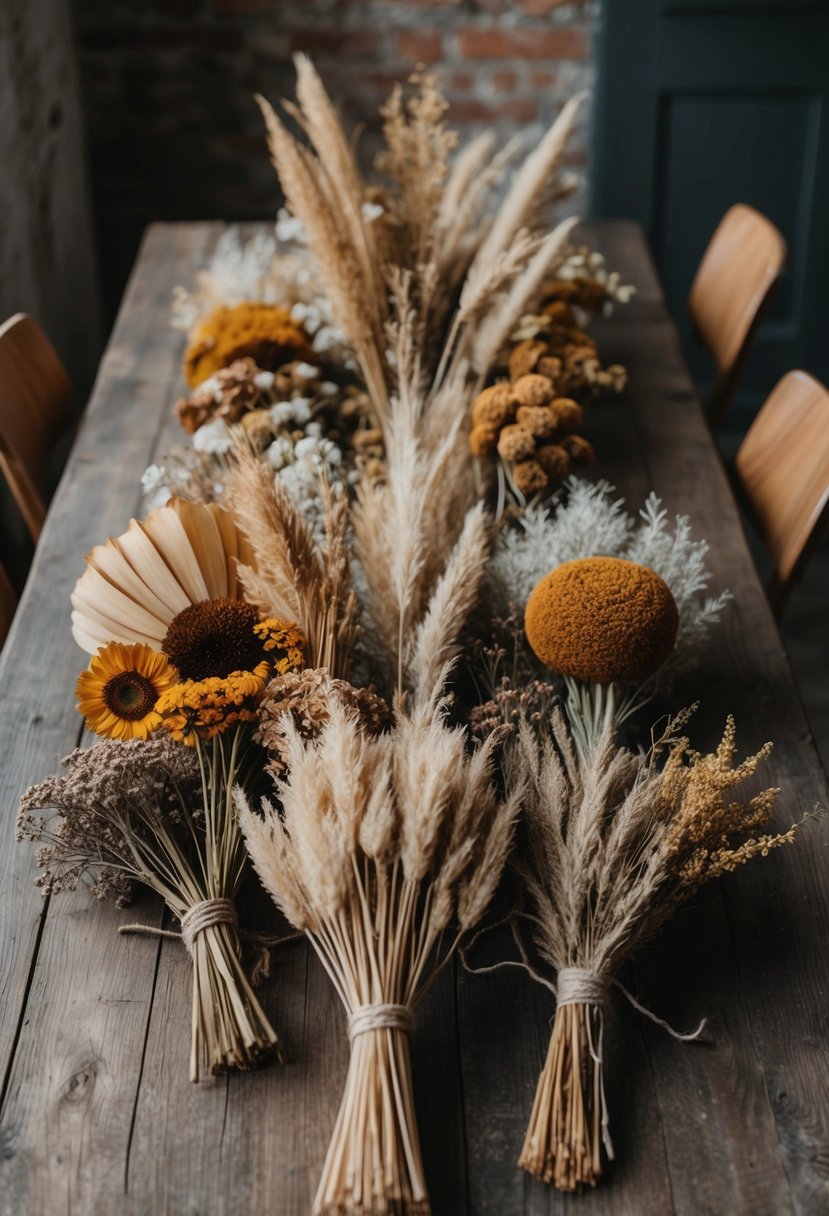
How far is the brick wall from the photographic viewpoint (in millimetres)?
3277

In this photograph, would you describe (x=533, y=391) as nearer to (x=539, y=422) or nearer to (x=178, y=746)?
(x=539, y=422)

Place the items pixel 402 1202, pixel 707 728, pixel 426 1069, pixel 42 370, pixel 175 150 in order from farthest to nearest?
pixel 175 150 < pixel 42 370 < pixel 707 728 < pixel 426 1069 < pixel 402 1202

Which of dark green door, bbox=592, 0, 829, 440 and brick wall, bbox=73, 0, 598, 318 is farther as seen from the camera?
brick wall, bbox=73, 0, 598, 318

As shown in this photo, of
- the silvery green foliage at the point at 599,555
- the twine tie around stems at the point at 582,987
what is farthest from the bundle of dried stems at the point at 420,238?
the twine tie around stems at the point at 582,987

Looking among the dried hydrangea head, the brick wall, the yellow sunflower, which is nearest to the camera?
the yellow sunflower

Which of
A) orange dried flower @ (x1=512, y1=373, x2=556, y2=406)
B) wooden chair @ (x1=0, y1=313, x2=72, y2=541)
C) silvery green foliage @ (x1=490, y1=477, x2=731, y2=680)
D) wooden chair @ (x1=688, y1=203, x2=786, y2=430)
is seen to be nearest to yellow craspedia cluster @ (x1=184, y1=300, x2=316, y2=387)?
wooden chair @ (x1=0, y1=313, x2=72, y2=541)

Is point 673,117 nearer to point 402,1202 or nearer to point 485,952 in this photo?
point 485,952

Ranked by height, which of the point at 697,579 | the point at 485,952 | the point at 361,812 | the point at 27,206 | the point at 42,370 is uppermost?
the point at 27,206

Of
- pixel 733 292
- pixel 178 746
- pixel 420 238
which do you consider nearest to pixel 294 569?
pixel 178 746

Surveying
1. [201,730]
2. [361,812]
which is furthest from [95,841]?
[361,812]

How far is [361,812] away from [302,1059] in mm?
208

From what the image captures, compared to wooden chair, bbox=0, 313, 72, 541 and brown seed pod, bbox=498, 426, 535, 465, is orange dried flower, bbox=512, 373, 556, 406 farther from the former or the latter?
wooden chair, bbox=0, 313, 72, 541

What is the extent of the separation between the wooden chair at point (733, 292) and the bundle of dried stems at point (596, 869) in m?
1.28

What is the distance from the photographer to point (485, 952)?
3.55 ft
